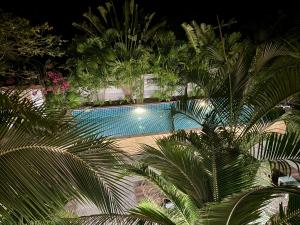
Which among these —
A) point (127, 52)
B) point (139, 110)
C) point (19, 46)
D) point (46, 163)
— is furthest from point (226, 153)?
point (19, 46)

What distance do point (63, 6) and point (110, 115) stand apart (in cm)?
629

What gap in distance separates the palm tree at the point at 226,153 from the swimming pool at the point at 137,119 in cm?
133

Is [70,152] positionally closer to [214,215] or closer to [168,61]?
[214,215]

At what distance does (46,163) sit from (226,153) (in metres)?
2.34

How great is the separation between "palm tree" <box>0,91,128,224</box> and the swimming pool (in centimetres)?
338

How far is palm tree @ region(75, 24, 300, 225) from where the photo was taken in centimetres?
336

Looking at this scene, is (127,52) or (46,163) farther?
(127,52)

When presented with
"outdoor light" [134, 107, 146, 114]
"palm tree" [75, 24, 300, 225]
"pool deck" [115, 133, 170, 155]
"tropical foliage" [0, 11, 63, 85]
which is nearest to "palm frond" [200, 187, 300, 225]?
"palm tree" [75, 24, 300, 225]

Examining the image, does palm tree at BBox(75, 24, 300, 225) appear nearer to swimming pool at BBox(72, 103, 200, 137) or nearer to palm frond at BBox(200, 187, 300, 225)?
palm frond at BBox(200, 187, 300, 225)

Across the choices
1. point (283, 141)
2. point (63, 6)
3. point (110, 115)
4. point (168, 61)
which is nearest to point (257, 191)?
point (283, 141)

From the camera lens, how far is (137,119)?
22.2 feet

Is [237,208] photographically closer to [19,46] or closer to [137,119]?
[137,119]

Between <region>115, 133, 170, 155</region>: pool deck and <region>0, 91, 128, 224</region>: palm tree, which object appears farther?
<region>115, 133, 170, 155</region>: pool deck

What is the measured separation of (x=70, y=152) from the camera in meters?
2.29
